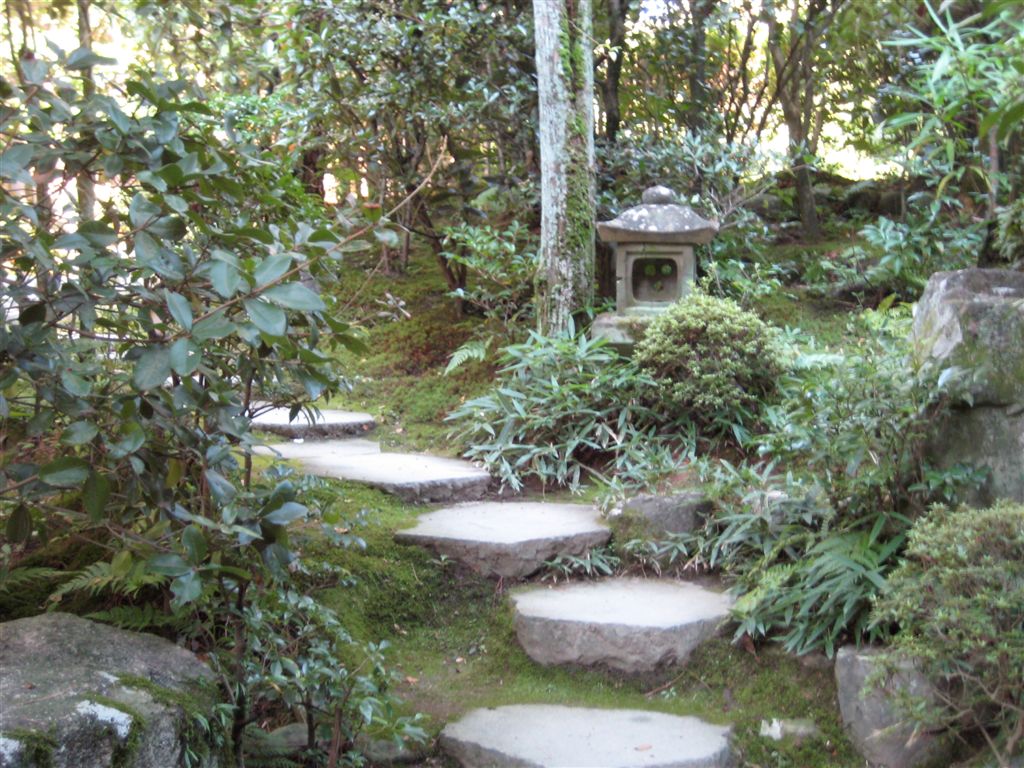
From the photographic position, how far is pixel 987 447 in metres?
3.19

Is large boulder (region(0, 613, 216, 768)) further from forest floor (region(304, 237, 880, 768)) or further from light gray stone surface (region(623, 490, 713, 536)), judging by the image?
light gray stone surface (region(623, 490, 713, 536))

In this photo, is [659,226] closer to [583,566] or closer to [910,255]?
[910,255]

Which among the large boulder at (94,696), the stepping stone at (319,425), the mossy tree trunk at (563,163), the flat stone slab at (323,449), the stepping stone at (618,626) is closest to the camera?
the large boulder at (94,696)

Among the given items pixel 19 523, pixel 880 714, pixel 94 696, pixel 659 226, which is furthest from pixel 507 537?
pixel 659 226

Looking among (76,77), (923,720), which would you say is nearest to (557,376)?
(923,720)

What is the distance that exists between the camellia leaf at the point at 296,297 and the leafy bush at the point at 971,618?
1847mm

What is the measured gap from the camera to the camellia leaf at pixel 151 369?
1831 millimetres

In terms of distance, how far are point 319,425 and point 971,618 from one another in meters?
3.93

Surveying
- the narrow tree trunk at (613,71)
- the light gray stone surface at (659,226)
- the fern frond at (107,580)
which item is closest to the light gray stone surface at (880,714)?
the fern frond at (107,580)

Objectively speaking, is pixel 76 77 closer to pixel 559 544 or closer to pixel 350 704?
pixel 350 704

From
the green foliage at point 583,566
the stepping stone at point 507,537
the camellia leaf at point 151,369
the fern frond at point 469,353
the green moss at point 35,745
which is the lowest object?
the green foliage at point 583,566

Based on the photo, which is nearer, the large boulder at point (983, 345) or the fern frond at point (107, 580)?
the fern frond at point (107, 580)

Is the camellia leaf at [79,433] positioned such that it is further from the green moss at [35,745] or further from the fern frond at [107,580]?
the green moss at [35,745]

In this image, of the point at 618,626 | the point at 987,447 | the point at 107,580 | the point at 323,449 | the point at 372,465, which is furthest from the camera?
the point at 323,449
